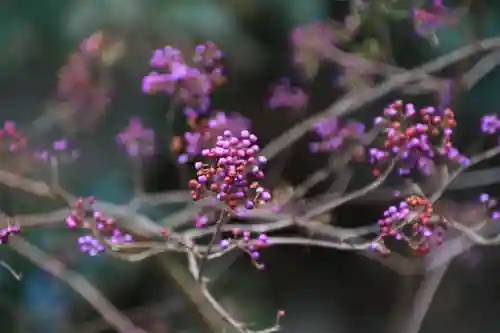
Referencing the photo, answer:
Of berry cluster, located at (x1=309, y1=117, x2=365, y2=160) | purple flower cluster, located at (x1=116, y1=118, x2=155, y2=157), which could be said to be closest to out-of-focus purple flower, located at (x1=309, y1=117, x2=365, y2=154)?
berry cluster, located at (x1=309, y1=117, x2=365, y2=160)

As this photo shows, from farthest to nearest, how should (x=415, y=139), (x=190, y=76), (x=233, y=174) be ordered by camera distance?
1. (x=190, y=76)
2. (x=415, y=139)
3. (x=233, y=174)

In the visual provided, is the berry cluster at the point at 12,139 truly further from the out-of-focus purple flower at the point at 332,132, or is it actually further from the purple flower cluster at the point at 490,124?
the purple flower cluster at the point at 490,124

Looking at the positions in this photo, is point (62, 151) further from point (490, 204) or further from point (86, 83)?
point (490, 204)

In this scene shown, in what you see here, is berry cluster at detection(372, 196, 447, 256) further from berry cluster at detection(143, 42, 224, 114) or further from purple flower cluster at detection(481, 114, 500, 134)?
berry cluster at detection(143, 42, 224, 114)

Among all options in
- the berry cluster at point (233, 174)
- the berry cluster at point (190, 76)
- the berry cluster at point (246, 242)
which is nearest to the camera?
the berry cluster at point (233, 174)

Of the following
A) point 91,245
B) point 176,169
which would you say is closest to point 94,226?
point 91,245

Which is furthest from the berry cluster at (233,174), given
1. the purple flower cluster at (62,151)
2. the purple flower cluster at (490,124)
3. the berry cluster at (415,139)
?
the purple flower cluster at (490,124)
